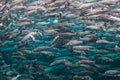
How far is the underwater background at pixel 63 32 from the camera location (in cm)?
1122

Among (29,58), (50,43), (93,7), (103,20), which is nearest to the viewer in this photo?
(103,20)

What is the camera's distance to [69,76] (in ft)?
45.3

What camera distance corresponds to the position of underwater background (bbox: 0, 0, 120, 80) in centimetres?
1122

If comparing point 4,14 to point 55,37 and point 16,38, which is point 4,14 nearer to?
point 16,38

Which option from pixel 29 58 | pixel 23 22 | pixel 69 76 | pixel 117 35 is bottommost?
pixel 69 76

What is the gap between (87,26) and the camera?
11.1 meters

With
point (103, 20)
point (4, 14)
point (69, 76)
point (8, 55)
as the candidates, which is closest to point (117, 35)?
point (103, 20)

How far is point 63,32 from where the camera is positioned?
11.9 metres

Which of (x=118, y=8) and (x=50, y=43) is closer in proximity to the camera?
(x=118, y=8)

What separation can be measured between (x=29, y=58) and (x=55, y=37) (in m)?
2.31

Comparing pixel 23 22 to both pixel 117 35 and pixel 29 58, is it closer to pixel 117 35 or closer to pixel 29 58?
pixel 29 58

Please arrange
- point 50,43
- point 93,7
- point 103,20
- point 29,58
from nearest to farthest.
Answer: point 103,20 < point 93,7 < point 50,43 < point 29,58

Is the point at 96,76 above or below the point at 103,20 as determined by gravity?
below

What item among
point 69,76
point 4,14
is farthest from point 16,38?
point 69,76
